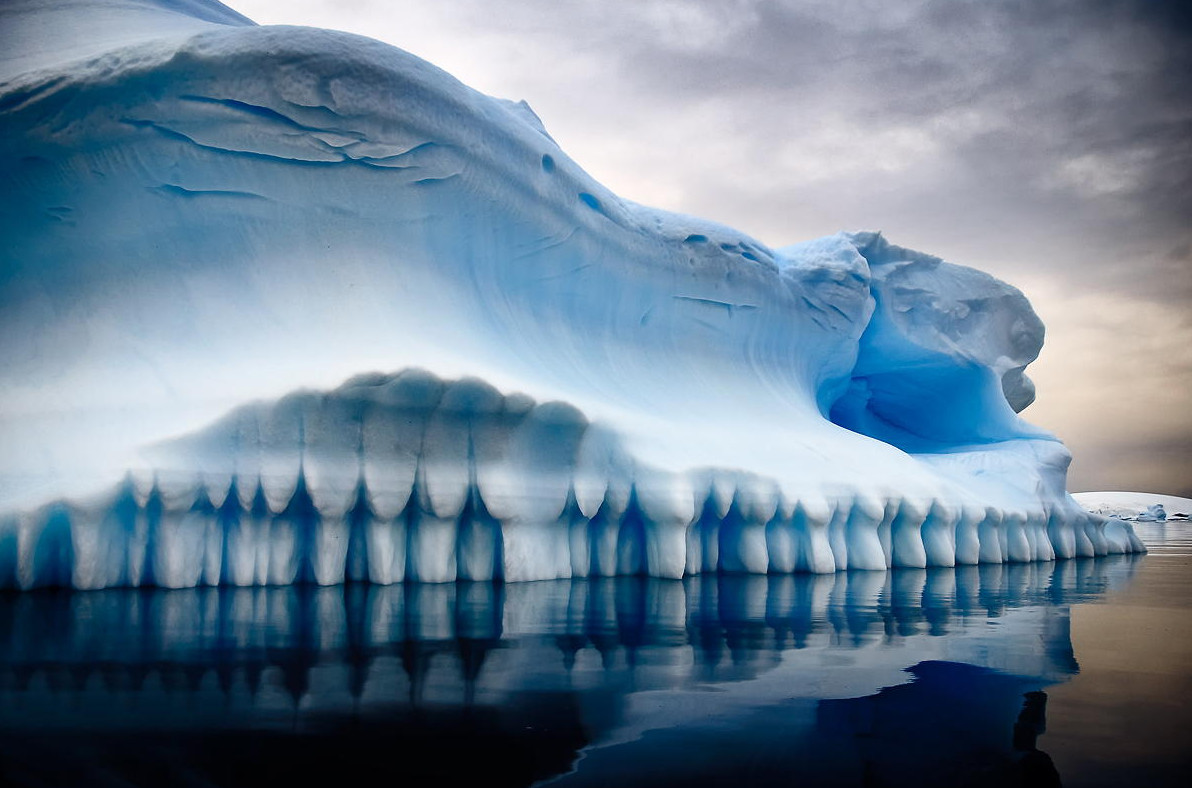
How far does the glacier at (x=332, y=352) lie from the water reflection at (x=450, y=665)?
1.64ft

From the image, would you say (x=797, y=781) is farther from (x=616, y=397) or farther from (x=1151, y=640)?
(x=616, y=397)

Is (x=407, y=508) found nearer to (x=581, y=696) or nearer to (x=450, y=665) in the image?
(x=450, y=665)

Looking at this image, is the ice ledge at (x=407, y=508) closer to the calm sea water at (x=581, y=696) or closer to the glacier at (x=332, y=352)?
the glacier at (x=332, y=352)

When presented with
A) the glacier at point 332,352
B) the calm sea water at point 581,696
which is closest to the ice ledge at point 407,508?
the glacier at point 332,352


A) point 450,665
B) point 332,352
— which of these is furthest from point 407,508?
point 450,665

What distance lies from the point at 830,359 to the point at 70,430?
7684mm

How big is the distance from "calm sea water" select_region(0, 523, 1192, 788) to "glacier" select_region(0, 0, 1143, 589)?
838mm

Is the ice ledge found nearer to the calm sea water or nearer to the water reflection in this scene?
the water reflection

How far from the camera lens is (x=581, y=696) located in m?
1.84

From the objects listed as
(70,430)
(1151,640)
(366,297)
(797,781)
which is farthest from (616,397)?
(797,781)

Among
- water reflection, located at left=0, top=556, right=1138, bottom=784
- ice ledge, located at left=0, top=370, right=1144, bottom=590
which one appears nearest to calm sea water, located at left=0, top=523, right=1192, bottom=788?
water reflection, located at left=0, top=556, right=1138, bottom=784

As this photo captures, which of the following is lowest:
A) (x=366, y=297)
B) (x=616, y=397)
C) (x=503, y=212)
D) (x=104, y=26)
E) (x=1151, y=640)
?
(x=1151, y=640)

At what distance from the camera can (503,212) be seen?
20.1ft

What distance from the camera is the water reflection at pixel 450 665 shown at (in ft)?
4.78
